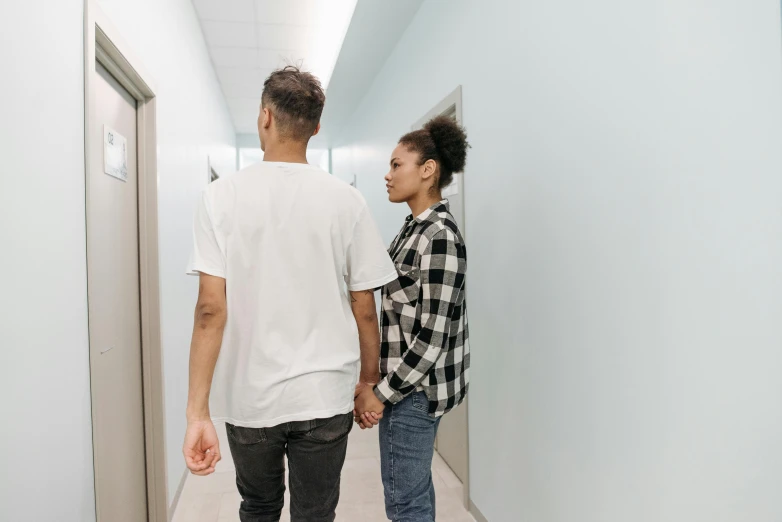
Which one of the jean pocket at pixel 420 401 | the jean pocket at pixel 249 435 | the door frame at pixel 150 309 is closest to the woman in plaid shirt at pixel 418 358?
the jean pocket at pixel 420 401

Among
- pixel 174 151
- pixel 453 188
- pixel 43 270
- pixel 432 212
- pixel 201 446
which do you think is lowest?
pixel 201 446

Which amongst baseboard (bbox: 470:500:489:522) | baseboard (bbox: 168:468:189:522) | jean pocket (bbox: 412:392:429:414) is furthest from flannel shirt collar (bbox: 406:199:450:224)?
baseboard (bbox: 168:468:189:522)

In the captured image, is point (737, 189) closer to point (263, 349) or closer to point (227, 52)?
point (263, 349)

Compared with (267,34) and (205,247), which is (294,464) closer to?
(205,247)

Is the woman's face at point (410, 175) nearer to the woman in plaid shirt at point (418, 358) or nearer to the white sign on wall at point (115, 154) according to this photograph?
the woman in plaid shirt at point (418, 358)

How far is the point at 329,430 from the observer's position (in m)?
1.09

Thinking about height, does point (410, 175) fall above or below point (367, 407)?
above

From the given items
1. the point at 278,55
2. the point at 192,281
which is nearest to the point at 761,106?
the point at 192,281

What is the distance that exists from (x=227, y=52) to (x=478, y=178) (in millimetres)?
2926

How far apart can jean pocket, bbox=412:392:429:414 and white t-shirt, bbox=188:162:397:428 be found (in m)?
0.24

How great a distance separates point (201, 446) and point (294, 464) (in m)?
0.22

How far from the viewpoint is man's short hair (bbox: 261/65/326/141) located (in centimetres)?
110

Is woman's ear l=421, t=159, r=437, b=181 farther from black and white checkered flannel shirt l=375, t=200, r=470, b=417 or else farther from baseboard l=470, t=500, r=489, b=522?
baseboard l=470, t=500, r=489, b=522

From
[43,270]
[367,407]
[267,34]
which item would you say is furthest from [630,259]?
[267,34]
